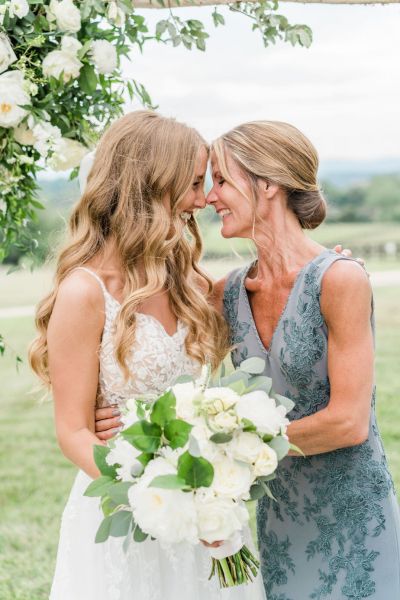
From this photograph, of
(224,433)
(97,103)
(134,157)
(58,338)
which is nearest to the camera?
(224,433)

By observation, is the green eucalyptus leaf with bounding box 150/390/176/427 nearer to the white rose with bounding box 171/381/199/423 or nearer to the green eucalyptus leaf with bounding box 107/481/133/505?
the white rose with bounding box 171/381/199/423

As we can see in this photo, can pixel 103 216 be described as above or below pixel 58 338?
above

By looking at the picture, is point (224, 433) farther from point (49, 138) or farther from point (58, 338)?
point (49, 138)

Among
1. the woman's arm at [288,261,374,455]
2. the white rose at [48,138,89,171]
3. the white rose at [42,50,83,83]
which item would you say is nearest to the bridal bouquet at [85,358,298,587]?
Answer: the woman's arm at [288,261,374,455]

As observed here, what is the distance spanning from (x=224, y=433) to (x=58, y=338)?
692mm

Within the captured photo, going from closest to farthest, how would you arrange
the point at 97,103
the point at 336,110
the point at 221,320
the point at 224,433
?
the point at 224,433
the point at 221,320
the point at 97,103
the point at 336,110

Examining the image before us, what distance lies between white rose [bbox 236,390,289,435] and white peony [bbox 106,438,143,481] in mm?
277

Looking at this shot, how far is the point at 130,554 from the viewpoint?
250 cm

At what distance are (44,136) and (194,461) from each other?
147 cm

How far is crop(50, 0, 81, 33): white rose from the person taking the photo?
2.76m

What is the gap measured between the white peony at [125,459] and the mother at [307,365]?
596mm

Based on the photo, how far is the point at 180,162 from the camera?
2.60 metres

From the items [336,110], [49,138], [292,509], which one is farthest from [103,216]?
[336,110]

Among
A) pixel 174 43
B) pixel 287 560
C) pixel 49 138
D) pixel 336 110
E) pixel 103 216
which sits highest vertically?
pixel 174 43
